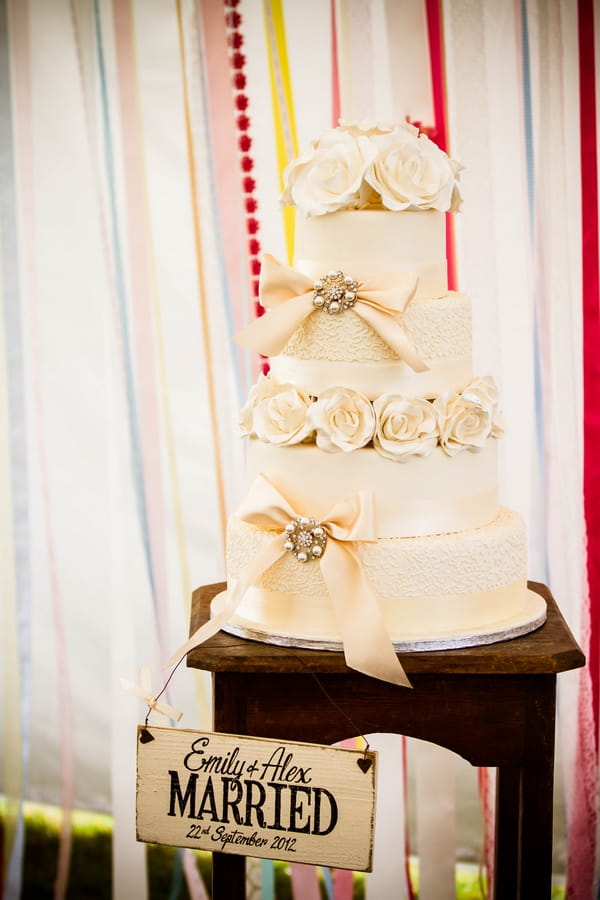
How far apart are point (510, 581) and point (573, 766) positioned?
101 cm

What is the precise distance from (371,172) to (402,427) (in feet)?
1.15

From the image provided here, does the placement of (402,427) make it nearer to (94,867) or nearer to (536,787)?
(536,787)

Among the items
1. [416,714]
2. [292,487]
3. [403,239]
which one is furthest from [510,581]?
[403,239]

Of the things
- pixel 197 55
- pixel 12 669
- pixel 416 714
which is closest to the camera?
pixel 416 714

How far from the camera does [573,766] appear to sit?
244 cm

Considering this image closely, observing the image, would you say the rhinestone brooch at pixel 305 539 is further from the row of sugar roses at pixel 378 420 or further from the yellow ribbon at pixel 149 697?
the yellow ribbon at pixel 149 697

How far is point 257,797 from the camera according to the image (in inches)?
57.8

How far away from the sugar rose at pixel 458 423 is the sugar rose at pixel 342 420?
0.10 m

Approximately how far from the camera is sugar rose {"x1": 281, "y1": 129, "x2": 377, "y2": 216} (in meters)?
1.53

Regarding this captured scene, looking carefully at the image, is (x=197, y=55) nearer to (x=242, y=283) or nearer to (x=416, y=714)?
(x=242, y=283)

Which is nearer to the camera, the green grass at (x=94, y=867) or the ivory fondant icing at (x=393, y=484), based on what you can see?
the ivory fondant icing at (x=393, y=484)

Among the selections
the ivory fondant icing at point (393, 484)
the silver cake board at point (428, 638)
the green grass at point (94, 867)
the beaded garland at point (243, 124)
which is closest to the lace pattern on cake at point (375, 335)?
the ivory fondant icing at point (393, 484)

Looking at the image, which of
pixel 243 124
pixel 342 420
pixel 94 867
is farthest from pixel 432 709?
pixel 94 867

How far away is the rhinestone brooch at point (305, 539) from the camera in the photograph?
60.0 inches
